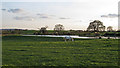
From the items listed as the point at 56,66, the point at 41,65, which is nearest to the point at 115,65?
the point at 56,66

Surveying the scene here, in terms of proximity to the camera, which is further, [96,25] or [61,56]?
[96,25]

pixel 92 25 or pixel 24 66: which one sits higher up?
pixel 92 25

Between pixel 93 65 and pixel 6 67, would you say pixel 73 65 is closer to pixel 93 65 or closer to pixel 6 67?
pixel 93 65

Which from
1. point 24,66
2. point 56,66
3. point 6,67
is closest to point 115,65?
point 56,66

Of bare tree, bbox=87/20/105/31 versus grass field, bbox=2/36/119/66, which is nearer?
grass field, bbox=2/36/119/66

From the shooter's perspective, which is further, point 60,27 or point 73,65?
point 60,27

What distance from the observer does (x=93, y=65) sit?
39.5 feet

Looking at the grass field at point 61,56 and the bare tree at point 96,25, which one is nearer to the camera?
the grass field at point 61,56

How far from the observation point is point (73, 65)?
1202cm

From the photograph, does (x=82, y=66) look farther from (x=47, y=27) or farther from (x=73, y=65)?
(x=47, y=27)

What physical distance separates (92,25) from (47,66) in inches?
2902

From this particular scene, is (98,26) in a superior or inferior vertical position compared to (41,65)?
superior

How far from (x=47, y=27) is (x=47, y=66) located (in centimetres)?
7349

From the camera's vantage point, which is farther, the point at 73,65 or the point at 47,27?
the point at 47,27
